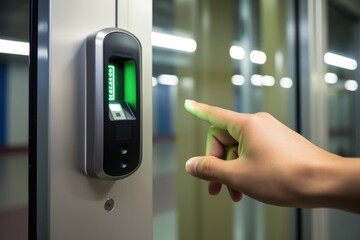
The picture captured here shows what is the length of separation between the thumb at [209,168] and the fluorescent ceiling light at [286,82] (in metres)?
1.02

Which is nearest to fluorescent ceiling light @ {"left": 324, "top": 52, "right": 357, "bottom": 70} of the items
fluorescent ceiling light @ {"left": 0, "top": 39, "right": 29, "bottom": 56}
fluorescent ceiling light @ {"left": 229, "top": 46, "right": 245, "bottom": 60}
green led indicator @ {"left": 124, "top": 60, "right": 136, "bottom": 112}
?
fluorescent ceiling light @ {"left": 229, "top": 46, "right": 245, "bottom": 60}

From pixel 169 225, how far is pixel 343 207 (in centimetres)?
62

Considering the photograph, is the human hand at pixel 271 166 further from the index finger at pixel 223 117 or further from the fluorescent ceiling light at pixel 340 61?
Result: the fluorescent ceiling light at pixel 340 61

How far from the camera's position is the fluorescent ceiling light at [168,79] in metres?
1.00

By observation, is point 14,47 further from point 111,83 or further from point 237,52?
point 237,52

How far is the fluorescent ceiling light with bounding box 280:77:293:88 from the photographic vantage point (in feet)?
5.03

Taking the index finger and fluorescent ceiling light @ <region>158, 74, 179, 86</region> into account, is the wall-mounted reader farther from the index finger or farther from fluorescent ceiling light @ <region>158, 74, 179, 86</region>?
fluorescent ceiling light @ <region>158, 74, 179, 86</region>

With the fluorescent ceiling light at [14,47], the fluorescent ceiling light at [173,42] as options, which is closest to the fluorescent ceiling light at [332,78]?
the fluorescent ceiling light at [173,42]

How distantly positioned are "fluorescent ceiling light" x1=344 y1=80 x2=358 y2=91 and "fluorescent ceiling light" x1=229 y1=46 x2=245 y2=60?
45.9 inches

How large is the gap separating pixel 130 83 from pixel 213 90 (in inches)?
23.3

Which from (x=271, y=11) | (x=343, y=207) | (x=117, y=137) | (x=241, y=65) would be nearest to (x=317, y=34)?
(x=271, y=11)

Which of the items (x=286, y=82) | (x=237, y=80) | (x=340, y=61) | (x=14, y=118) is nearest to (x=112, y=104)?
(x=14, y=118)

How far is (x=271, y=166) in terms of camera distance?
58cm

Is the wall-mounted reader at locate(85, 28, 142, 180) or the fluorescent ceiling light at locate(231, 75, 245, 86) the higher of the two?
the fluorescent ceiling light at locate(231, 75, 245, 86)
